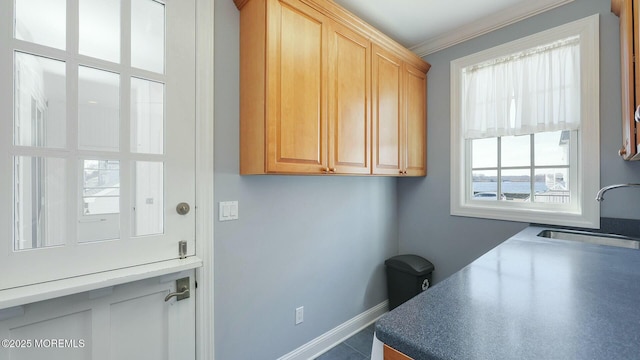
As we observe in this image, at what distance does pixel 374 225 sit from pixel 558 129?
62.8 inches

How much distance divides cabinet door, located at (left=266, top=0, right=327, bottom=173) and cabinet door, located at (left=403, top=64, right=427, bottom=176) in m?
1.04

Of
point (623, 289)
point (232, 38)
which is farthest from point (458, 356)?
point (232, 38)

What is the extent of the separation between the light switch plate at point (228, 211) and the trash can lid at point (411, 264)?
162 cm

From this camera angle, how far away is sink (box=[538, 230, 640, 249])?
1548 millimetres

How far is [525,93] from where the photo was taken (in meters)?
2.06

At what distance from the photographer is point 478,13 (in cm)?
208

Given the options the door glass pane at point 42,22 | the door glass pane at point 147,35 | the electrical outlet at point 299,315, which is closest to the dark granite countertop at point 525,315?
the electrical outlet at point 299,315

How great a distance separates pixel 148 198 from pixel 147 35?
814 millimetres

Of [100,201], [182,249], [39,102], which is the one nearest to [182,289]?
[182,249]

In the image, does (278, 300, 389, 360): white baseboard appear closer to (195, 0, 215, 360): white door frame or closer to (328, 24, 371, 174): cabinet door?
(195, 0, 215, 360): white door frame

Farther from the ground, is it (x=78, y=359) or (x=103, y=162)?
(x=103, y=162)

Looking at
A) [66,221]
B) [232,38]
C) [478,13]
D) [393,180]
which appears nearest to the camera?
[66,221]

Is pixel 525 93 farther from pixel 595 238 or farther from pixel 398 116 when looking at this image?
pixel 595 238

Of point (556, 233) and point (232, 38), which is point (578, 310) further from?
point (232, 38)
